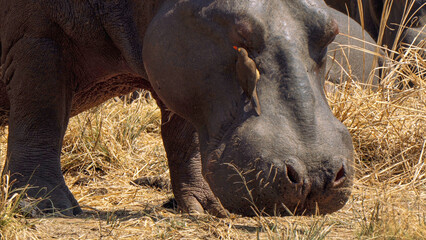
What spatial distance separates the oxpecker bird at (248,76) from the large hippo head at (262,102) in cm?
2

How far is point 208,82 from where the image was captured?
2521mm

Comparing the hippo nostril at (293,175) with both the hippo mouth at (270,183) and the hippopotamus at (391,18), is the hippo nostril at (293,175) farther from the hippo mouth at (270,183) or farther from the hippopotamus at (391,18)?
the hippopotamus at (391,18)

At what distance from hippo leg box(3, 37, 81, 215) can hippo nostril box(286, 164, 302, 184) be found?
1.10 meters

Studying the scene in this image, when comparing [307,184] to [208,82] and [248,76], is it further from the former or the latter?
[208,82]

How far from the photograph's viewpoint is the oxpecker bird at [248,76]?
237cm

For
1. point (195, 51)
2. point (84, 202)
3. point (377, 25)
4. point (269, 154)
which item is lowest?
point (377, 25)

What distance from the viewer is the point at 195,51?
257 centimetres

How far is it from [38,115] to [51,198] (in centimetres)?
35

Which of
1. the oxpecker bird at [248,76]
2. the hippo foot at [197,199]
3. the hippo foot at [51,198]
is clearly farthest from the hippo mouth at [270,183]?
the hippo foot at [197,199]

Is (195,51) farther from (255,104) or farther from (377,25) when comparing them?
(377,25)

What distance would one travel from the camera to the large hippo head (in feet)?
7.43

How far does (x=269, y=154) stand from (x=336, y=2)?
650cm

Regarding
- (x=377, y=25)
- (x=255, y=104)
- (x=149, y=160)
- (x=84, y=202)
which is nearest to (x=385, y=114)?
(x=149, y=160)

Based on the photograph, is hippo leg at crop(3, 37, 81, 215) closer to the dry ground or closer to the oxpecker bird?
the dry ground
